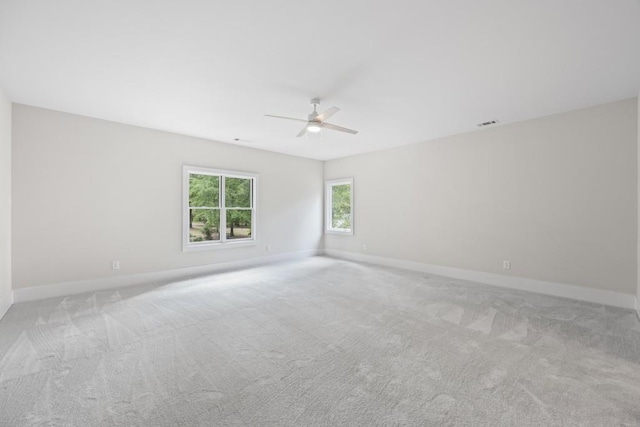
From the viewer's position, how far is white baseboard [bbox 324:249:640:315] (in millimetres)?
3592

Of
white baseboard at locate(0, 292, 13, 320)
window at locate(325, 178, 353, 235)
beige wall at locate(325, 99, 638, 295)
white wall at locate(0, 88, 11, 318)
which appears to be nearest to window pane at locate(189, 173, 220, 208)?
white wall at locate(0, 88, 11, 318)

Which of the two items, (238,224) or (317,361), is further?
(238,224)

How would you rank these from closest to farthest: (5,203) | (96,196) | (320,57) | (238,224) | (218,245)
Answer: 1. (320,57)
2. (5,203)
3. (96,196)
4. (218,245)
5. (238,224)

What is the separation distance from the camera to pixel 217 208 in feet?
18.6

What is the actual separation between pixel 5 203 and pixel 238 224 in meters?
3.44

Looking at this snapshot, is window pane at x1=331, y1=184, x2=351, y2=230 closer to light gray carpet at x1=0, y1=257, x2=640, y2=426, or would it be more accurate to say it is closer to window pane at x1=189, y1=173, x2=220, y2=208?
window pane at x1=189, y1=173, x2=220, y2=208

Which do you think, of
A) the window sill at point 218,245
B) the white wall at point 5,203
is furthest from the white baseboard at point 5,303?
the window sill at point 218,245

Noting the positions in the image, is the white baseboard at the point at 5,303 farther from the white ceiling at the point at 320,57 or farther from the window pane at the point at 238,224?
the window pane at the point at 238,224

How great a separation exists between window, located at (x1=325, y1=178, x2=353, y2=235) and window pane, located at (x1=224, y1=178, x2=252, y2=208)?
227 cm

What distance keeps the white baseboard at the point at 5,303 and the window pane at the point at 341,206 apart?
6033 millimetres

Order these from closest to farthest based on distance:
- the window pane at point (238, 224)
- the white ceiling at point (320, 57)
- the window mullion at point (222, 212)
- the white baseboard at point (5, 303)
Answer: the white ceiling at point (320, 57) < the white baseboard at point (5, 303) < the window mullion at point (222, 212) < the window pane at point (238, 224)

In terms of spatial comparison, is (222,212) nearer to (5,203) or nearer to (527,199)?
(5,203)

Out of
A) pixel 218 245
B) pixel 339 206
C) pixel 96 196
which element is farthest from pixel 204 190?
pixel 339 206

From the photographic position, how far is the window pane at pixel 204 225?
5402 mm
